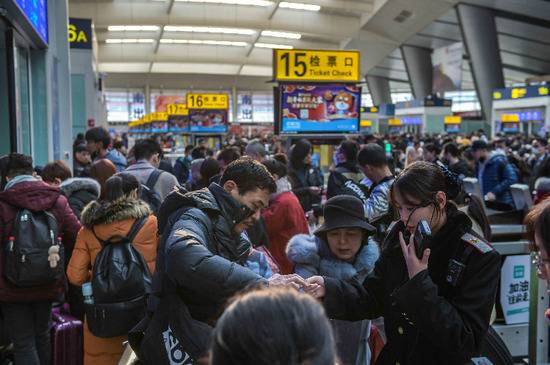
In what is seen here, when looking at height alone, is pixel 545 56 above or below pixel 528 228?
above

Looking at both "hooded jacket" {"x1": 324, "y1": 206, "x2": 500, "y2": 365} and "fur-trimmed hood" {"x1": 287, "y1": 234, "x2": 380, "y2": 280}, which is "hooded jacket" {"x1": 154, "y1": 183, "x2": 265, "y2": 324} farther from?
"fur-trimmed hood" {"x1": 287, "y1": 234, "x2": 380, "y2": 280}

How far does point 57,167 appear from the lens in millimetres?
4719

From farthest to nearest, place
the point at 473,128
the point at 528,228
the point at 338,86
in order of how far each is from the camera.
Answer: the point at 473,128 → the point at 338,86 → the point at 528,228

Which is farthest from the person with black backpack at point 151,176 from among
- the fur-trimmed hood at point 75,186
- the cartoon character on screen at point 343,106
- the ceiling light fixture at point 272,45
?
the ceiling light fixture at point 272,45

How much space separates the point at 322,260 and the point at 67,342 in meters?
2.17

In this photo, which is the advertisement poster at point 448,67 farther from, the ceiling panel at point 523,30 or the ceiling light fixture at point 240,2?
the ceiling light fixture at point 240,2

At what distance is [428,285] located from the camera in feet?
5.81

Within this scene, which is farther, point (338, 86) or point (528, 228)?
point (338, 86)

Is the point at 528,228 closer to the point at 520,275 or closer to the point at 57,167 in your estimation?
the point at 520,275

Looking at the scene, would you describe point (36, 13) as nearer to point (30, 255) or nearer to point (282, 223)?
point (30, 255)

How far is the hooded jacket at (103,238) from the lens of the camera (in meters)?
3.41

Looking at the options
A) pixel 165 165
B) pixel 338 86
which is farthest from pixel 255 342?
pixel 165 165

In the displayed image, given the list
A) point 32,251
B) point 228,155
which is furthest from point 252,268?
point 228,155

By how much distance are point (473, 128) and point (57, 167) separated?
107 ft
